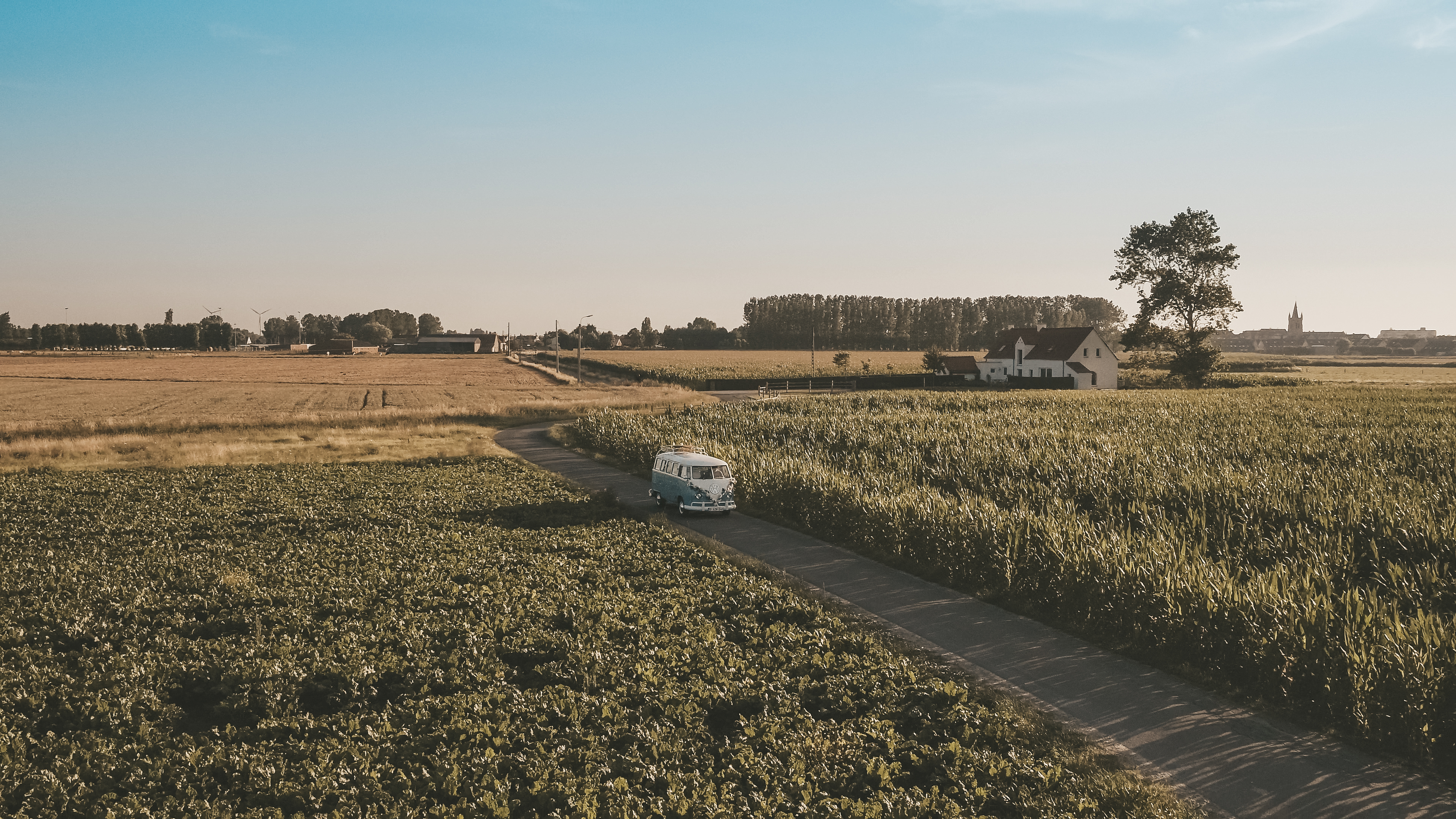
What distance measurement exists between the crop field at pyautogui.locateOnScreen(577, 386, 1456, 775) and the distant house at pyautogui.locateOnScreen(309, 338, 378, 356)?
156472 millimetres

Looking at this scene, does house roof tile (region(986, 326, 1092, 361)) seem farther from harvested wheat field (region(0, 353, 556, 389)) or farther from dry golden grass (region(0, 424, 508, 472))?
dry golden grass (region(0, 424, 508, 472))

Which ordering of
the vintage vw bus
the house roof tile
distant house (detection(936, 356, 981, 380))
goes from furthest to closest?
distant house (detection(936, 356, 981, 380))
the house roof tile
the vintage vw bus

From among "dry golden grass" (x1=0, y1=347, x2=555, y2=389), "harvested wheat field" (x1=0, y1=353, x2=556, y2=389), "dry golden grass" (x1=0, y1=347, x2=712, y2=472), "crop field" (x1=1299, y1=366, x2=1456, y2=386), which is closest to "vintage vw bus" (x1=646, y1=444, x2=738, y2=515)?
"dry golden grass" (x1=0, y1=347, x2=712, y2=472)

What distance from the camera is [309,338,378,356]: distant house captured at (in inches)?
6964

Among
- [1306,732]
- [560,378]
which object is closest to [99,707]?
[1306,732]

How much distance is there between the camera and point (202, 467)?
33.0m

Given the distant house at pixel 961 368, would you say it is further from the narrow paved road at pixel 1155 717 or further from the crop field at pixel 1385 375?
the narrow paved road at pixel 1155 717

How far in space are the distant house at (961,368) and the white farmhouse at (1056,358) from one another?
1350mm

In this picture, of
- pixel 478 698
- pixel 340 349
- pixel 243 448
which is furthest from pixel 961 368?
pixel 340 349

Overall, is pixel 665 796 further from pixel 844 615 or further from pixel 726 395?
pixel 726 395

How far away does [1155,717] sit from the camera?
1105 centimetres

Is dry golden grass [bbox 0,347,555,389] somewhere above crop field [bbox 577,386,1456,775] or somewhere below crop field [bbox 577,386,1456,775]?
above

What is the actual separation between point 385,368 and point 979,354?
10973cm

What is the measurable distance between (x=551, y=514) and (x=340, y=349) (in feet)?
574
